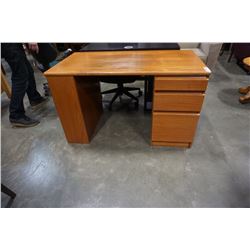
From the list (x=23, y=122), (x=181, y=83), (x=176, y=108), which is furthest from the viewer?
(x=23, y=122)

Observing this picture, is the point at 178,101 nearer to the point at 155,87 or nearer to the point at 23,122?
the point at 155,87

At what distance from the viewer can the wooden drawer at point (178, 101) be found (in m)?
1.23

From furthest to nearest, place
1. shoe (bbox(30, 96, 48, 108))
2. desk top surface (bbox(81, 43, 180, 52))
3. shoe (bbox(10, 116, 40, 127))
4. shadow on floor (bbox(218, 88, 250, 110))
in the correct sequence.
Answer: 1. shoe (bbox(30, 96, 48, 108))
2. shadow on floor (bbox(218, 88, 250, 110))
3. shoe (bbox(10, 116, 40, 127))
4. desk top surface (bbox(81, 43, 180, 52))

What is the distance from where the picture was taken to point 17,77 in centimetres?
176

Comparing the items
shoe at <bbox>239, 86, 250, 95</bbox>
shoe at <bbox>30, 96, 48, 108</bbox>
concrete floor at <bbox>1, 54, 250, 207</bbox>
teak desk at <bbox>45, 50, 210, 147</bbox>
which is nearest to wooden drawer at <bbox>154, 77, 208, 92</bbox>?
teak desk at <bbox>45, 50, 210, 147</bbox>

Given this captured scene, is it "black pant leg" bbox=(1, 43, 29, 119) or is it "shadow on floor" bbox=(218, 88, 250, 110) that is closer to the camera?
"black pant leg" bbox=(1, 43, 29, 119)

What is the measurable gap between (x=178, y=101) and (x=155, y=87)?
20 cm

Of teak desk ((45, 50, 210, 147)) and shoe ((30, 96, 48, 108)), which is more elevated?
teak desk ((45, 50, 210, 147))

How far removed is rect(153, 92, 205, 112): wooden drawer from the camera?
1.23m

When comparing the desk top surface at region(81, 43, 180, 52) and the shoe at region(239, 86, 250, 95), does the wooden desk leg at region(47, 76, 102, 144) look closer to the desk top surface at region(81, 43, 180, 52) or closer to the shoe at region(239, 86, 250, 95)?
the desk top surface at region(81, 43, 180, 52)

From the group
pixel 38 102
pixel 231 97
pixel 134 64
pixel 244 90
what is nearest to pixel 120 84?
pixel 134 64

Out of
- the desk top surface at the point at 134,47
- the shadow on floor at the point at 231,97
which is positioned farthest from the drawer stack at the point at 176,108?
the shadow on floor at the point at 231,97

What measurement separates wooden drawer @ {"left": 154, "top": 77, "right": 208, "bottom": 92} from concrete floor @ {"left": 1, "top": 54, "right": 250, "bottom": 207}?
0.59 m

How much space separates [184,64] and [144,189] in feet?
3.16
